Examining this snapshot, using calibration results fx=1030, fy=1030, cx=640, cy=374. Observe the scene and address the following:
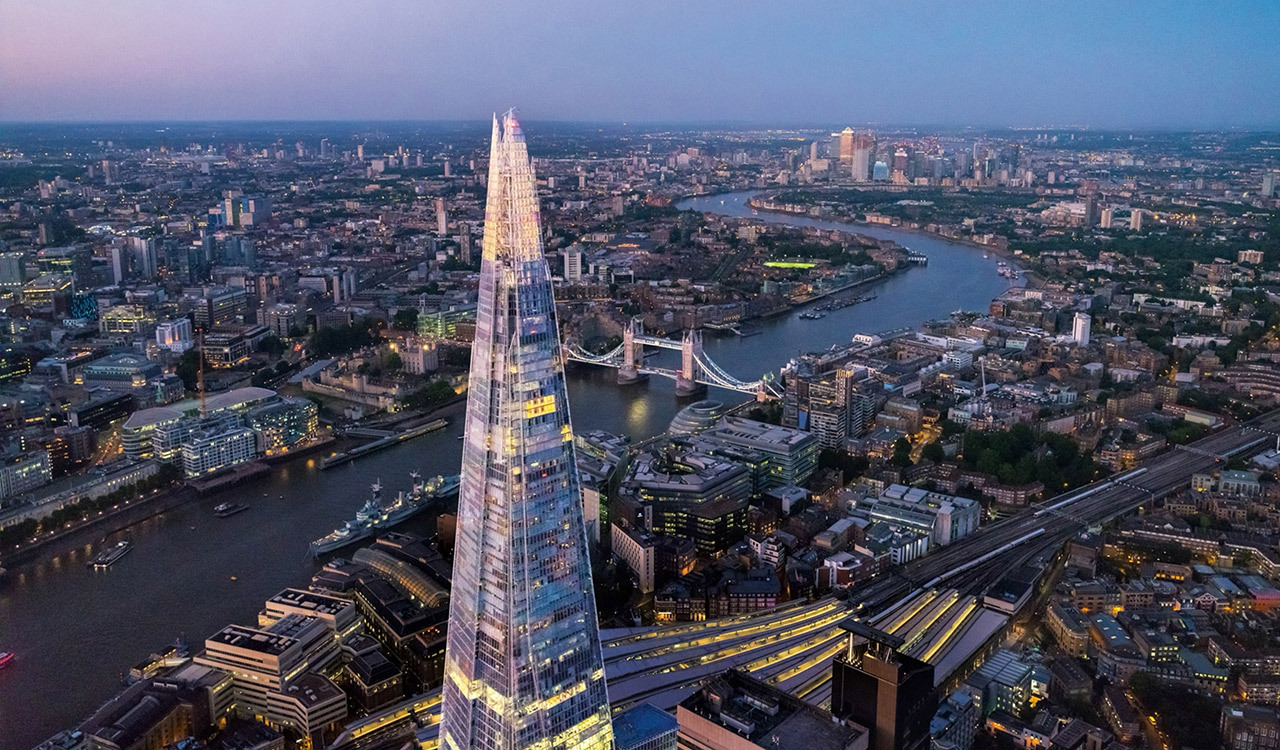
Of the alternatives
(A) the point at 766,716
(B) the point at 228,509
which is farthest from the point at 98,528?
(A) the point at 766,716

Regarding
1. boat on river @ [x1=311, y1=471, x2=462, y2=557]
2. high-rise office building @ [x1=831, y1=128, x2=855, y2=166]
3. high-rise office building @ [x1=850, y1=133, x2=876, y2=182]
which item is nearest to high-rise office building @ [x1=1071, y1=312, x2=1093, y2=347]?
boat on river @ [x1=311, y1=471, x2=462, y2=557]

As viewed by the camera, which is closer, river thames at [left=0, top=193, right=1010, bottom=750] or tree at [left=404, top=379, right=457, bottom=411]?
river thames at [left=0, top=193, right=1010, bottom=750]

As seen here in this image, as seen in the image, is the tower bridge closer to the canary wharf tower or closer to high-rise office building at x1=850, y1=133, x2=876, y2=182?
the canary wharf tower

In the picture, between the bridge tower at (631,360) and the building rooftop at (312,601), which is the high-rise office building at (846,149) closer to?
the bridge tower at (631,360)

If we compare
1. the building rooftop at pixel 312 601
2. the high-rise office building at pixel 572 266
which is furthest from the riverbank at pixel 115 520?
the high-rise office building at pixel 572 266

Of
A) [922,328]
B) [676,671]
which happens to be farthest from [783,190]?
[676,671]

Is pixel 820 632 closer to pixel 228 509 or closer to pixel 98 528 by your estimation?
pixel 228 509
